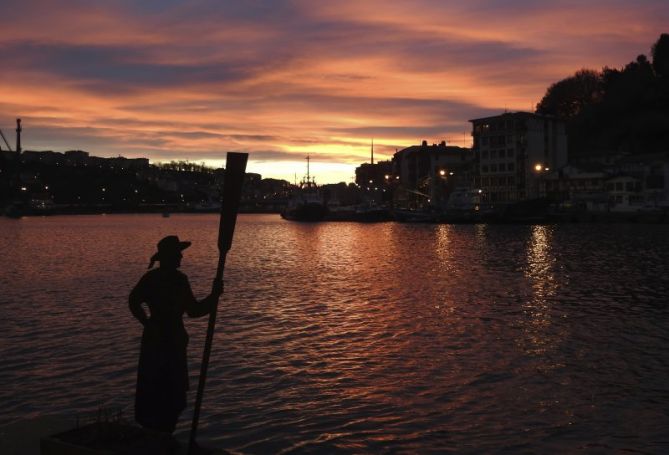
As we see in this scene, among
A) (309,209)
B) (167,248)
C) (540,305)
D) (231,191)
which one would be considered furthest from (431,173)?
(231,191)

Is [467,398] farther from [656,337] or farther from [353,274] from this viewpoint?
[353,274]

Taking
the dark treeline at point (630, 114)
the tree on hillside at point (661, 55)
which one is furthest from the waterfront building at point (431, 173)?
the tree on hillside at point (661, 55)

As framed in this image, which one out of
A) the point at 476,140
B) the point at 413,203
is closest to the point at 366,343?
the point at 476,140

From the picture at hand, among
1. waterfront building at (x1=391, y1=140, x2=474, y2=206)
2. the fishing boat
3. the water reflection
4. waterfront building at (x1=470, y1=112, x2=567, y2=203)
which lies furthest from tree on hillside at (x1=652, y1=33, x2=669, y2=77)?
the water reflection

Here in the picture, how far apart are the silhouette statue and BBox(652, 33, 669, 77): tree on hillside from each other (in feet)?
434

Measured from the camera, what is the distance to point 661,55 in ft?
398

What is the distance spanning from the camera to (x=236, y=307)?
22.8m

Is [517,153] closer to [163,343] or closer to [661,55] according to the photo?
[661,55]

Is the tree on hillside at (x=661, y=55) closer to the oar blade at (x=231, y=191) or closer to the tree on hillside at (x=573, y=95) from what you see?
the tree on hillside at (x=573, y=95)

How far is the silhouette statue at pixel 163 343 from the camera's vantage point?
6.04 m

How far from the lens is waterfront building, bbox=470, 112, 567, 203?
11794 cm

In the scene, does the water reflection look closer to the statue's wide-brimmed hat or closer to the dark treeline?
the statue's wide-brimmed hat

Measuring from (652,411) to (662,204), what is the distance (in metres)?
95.3

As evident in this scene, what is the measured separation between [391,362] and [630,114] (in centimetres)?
12531
